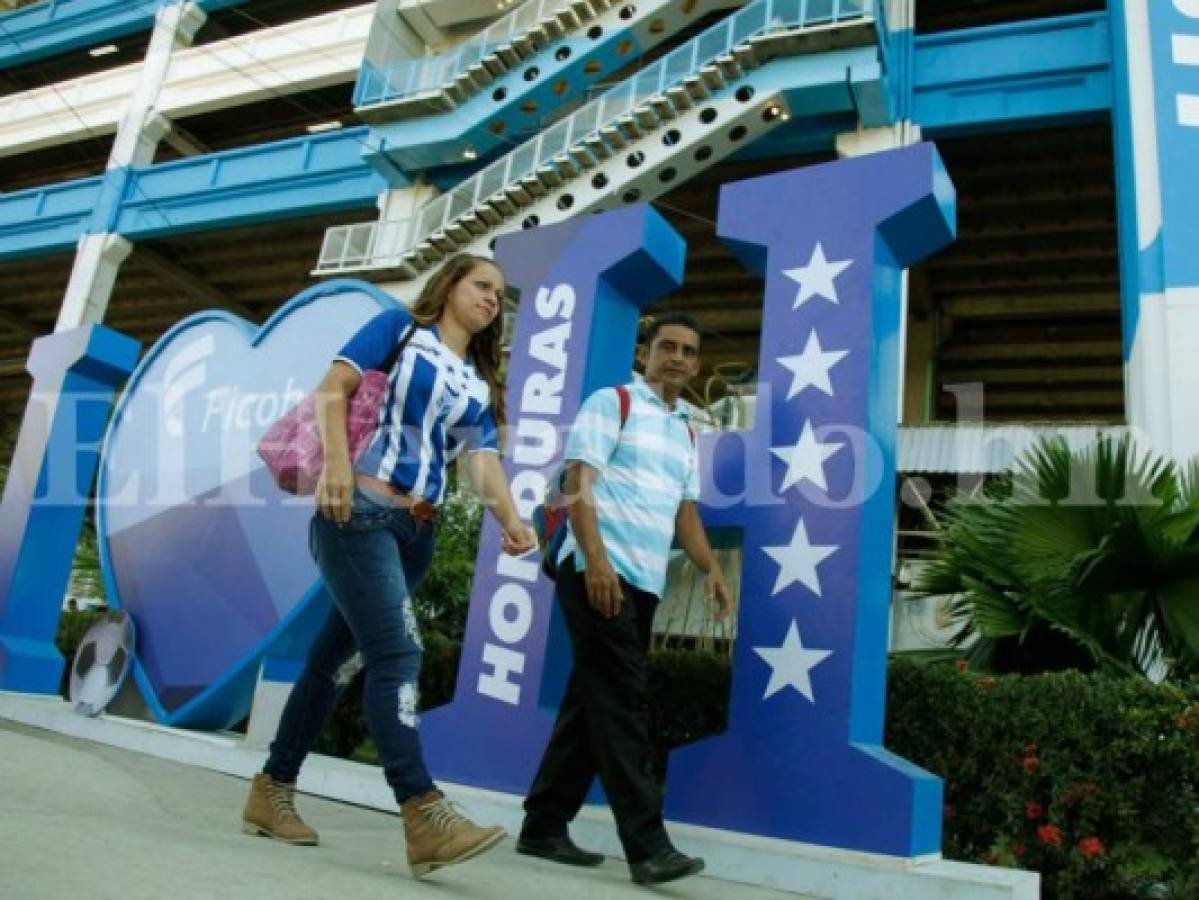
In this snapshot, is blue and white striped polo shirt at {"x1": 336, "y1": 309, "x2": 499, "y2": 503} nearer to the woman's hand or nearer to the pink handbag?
the pink handbag

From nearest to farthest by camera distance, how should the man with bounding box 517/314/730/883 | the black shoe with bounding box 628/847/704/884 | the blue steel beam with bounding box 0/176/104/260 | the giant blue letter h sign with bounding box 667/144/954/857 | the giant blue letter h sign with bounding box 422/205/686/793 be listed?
the black shoe with bounding box 628/847/704/884, the man with bounding box 517/314/730/883, the giant blue letter h sign with bounding box 667/144/954/857, the giant blue letter h sign with bounding box 422/205/686/793, the blue steel beam with bounding box 0/176/104/260

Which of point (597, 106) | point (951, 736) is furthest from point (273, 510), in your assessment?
point (597, 106)

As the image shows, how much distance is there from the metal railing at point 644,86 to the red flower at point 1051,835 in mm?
9992

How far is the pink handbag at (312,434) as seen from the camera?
2.51m

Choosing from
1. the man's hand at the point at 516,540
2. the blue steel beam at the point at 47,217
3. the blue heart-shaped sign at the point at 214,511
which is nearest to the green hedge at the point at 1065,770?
the man's hand at the point at 516,540

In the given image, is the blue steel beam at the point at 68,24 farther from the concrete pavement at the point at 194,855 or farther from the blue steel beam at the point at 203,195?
the concrete pavement at the point at 194,855

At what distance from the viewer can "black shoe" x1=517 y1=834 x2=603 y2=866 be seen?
9.04 feet

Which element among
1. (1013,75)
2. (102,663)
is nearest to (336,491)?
(102,663)

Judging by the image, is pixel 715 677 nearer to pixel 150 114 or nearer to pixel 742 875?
pixel 742 875

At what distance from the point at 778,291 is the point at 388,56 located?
1429 centimetres

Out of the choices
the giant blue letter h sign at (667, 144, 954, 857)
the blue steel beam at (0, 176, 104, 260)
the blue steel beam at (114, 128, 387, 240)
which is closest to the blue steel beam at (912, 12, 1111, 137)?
the blue steel beam at (114, 128, 387, 240)

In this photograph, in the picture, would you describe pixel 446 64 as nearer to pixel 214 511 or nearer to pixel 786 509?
pixel 214 511

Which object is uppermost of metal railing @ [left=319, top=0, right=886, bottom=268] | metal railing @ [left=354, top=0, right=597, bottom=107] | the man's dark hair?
metal railing @ [left=354, top=0, right=597, bottom=107]

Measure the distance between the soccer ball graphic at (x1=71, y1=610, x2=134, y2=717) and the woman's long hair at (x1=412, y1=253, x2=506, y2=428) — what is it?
3.44m
